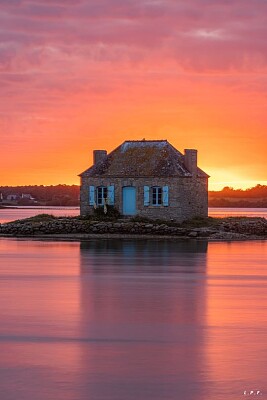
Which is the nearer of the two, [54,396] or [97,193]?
[54,396]

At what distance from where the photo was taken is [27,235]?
49500 millimetres

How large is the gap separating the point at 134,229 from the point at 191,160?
5.89 meters

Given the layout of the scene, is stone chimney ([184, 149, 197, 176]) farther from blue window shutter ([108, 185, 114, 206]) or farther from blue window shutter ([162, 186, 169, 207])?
blue window shutter ([108, 185, 114, 206])

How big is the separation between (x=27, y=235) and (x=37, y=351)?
36.3m

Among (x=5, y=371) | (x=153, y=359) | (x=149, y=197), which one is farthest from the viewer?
(x=149, y=197)

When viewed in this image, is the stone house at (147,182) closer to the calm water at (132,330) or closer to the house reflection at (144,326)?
the house reflection at (144,326)

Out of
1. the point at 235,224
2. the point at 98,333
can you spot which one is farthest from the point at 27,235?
the point at 98,333

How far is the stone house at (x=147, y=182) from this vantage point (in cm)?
4753

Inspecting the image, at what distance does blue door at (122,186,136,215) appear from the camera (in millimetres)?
47969

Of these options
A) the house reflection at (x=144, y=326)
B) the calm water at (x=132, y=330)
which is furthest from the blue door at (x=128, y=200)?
the calm water at (x=132, y=330)

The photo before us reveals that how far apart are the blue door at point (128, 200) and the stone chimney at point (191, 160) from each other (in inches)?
136

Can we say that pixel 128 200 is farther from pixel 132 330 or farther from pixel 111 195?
pixel 132 330

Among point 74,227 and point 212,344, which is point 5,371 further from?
point 74,227

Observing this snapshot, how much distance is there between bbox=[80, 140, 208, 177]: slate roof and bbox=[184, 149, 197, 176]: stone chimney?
268 millimetres
